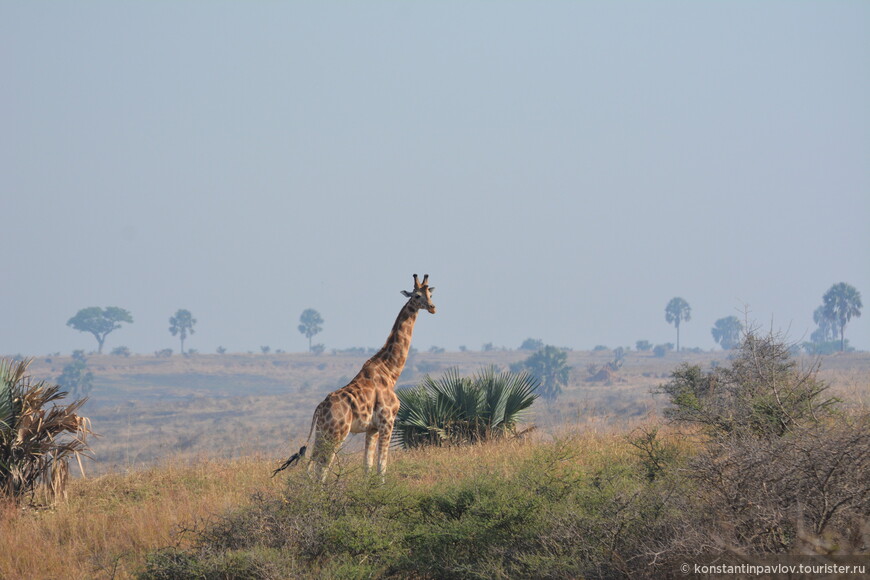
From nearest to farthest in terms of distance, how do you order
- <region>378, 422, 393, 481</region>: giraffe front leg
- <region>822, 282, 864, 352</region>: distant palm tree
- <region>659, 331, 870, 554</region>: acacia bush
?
<region>659, 331, 870, 554</region>: acacia bush
<region>378, 422, 393, 481</region>: giraffe front leg
<region>822, 282, 864, 352</region>: distant palm tree

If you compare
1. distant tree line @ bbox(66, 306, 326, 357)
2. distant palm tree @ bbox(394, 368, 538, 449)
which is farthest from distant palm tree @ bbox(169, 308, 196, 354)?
distant palm tree @ bbox(394, 368, 538, 449)

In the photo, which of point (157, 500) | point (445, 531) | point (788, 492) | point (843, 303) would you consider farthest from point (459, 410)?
point (843, 303)

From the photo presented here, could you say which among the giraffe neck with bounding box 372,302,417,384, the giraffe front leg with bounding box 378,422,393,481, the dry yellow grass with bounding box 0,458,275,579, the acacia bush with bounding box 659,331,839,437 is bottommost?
the dry yellow grass with bounding box 0,458,275,579

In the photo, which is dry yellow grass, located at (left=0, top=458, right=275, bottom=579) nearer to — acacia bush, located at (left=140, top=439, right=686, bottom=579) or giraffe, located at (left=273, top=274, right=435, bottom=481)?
acacia bush, located at (left=140, top=439, right=686, bottom=579)

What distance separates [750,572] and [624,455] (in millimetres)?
6624

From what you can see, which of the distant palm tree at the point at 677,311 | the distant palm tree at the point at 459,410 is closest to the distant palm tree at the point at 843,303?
the distant palm tree at the point at 677,311


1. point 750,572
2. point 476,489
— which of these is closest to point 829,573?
point 750,572

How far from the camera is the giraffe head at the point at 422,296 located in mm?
13344

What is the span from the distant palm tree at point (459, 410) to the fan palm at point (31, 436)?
613 cm

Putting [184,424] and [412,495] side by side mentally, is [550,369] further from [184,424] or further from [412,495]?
[412,495]

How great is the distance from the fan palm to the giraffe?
2.96 m

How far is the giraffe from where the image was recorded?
1107 cm

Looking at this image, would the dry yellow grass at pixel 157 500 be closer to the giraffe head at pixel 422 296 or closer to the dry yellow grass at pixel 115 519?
the dry yellow grass at pixel 115 519

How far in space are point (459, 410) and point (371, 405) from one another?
5.19m
